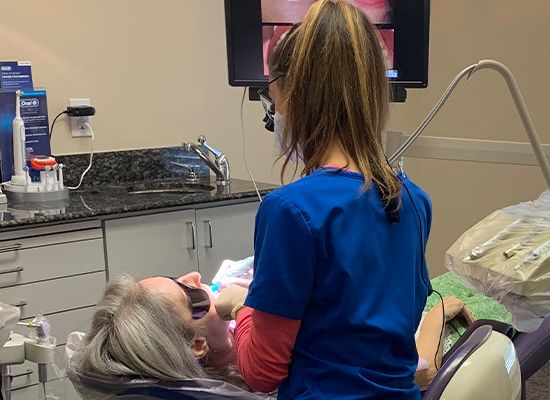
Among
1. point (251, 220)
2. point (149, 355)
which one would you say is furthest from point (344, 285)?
point (251, 220)

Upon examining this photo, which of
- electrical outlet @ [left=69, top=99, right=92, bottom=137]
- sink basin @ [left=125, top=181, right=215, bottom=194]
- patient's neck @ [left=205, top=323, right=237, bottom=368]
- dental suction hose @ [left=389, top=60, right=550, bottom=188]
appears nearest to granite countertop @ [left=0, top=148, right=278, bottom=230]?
sink basin @ [left=125, top=181, right=215, bottom=194]

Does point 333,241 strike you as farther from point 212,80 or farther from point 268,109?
point 212,80

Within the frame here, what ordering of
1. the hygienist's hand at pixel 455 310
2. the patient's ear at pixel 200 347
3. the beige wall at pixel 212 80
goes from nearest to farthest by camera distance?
the patient's ear at pixel 200 347 < the hygienist's hand at pixel 455 310 < the beige wall at pixel 212 80

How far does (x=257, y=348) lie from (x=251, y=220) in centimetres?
182

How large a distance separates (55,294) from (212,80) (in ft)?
4.66

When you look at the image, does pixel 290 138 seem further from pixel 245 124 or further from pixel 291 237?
pixel 245 124

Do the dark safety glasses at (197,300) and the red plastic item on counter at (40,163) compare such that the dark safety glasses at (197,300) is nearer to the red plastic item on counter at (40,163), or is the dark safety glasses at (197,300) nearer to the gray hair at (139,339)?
the gray hair at (139,339)

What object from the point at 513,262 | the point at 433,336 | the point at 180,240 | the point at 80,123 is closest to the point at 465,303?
the point at 433,336

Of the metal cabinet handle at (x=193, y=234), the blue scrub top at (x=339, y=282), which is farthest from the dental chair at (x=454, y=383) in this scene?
the metal cabinet handle at (x=193, y=234)

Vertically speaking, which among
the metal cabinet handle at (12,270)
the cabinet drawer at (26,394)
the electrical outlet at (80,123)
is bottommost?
the cabinet drawer at (26,394)

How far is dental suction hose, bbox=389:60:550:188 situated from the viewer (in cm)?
125

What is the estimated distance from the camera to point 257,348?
3.26 feet

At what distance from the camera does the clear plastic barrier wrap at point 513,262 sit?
154 cm

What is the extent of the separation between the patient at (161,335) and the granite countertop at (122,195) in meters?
0.89
